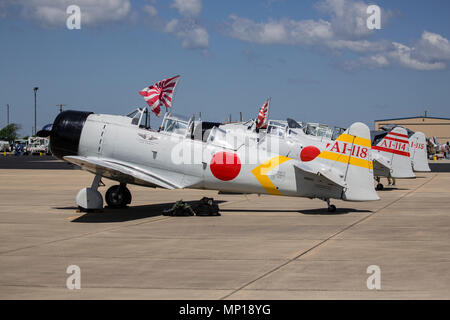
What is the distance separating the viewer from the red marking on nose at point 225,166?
13.7 m

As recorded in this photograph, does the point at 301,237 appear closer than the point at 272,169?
Yes

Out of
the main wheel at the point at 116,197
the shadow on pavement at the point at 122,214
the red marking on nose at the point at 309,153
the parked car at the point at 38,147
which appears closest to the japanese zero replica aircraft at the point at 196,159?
the shadow on pavement at the point at 122,214

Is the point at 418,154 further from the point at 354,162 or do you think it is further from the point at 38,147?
the point at 38,147

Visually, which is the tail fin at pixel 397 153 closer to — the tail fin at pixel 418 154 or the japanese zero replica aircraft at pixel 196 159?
the tail fin at pixel 418 154

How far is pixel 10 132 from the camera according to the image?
488 ft

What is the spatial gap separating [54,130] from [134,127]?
203cm

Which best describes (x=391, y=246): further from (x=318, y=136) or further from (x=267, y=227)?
(x=318, y=136)

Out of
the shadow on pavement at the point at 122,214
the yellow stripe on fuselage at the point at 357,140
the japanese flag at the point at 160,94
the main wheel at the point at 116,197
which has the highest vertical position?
the japanese flag at the point at 160,94

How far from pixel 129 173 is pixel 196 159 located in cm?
167

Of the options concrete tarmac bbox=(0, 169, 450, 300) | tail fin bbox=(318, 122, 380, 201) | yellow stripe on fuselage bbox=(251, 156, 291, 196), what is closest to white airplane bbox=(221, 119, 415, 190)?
concrete tarmac bbox=(0, 169, 450, 300)

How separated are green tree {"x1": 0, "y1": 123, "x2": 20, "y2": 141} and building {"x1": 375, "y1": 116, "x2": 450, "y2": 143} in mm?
93293

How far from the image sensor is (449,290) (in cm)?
667

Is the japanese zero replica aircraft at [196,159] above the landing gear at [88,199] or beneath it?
above
